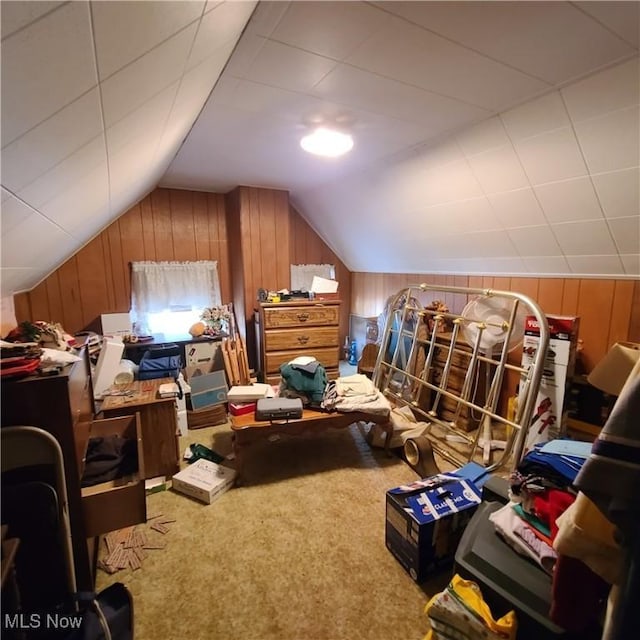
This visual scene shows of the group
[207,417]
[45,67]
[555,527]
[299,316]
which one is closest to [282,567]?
[555,527]

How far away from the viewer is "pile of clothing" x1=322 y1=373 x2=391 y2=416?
7.57 ft

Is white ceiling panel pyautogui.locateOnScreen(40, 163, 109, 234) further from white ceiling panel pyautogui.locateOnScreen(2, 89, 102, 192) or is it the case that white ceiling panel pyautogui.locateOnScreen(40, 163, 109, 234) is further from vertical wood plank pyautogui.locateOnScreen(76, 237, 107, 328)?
vertical wood plank pyautogui.locateOnScreen(76, 237, 107, 328)

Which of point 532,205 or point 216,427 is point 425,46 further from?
point 216,427

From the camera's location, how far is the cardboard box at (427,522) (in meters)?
1.48

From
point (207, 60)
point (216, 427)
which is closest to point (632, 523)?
point (207, 60)

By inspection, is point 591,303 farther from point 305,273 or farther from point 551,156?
point 305,273

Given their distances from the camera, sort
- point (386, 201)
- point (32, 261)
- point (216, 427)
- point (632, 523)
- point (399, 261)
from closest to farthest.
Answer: point (632, 523) → point (32, 261) → point (216, 427) → point (386, 201) → point (399, 261)

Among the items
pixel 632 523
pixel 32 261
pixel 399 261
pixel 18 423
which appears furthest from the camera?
pixel 399 261

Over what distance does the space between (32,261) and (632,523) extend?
2.97 m

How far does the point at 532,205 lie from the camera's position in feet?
7.40

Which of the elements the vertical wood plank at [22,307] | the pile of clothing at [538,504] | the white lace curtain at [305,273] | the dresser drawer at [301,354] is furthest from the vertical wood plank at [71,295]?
the pile of clothing at [538,504]

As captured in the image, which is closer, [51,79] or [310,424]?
[51,79]

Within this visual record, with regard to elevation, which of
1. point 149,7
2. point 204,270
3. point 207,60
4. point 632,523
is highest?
point 207,60

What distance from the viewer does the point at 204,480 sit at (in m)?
2.10
